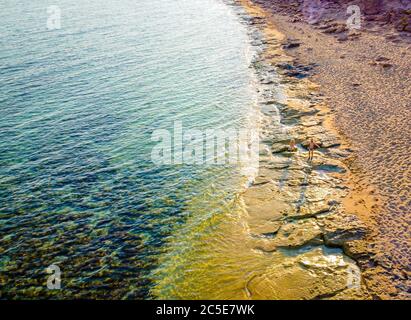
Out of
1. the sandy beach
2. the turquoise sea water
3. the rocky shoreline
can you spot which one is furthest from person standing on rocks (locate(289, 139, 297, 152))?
the turquoise sea water

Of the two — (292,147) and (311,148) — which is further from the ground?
(311,148)

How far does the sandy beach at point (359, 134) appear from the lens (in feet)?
62.3

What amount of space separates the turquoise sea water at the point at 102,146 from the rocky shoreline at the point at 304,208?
3046mm

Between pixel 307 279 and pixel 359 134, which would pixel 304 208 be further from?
pixel 359 134

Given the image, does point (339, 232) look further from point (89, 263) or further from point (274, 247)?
point (89, 263)

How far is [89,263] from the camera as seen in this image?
741 inches

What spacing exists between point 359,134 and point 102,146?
2177cm

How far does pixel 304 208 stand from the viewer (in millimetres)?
22594

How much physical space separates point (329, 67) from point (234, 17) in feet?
138

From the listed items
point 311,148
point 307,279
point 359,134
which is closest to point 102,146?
point 311,148

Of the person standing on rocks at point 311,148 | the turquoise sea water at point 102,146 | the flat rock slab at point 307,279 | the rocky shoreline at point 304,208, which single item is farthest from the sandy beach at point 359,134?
the turquoise sea water at point 102,146

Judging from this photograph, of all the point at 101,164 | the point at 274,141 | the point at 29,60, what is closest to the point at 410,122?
the point at 274,141

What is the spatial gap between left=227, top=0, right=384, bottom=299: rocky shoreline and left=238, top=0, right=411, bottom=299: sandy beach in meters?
0.11

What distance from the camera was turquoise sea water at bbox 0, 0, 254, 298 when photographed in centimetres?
1914
